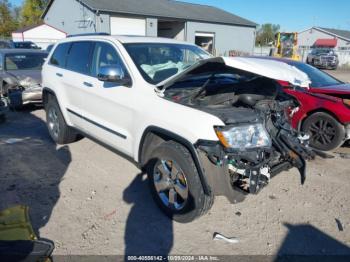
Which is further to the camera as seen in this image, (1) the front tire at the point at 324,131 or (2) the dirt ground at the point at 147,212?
(1) the front tire at the point at 324,131

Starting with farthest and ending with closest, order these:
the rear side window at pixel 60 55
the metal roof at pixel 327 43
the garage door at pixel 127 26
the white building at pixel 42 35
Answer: the metal roof at pixel 327 43, the white building at pixel 42 35, the garage door at pixel 127 26, the rear side window at pixel 60 55

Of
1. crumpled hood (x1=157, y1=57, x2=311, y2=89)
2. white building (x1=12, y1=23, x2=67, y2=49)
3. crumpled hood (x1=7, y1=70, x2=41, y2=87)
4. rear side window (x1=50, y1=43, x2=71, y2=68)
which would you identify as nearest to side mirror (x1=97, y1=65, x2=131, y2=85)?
crumpled hood (x1=157, y1=57, x2=311, y2=89)

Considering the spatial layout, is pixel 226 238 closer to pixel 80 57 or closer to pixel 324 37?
pixel 80 57

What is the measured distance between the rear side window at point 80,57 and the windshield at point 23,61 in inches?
195

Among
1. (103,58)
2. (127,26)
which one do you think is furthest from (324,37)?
(103,58)

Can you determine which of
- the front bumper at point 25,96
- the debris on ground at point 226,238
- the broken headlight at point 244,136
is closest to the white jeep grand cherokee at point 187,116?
the broken headlight at point 244,136

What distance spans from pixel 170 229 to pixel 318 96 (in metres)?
3.79

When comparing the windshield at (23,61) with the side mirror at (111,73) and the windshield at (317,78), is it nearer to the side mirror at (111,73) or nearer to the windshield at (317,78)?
the side mirror at (111,73)

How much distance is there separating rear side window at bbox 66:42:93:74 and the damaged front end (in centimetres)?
164

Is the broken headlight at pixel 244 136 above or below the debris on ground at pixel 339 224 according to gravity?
above

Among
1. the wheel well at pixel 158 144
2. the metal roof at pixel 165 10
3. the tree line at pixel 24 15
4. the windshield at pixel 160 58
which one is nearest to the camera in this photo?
the wheel well at pixel 158 144

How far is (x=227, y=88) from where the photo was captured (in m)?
3.71

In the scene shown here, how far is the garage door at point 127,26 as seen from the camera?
2277 cm

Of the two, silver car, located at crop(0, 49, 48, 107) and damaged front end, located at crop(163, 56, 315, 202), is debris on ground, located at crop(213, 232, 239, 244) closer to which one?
damaged front end, located at crop(163, 56, 315, 202)
